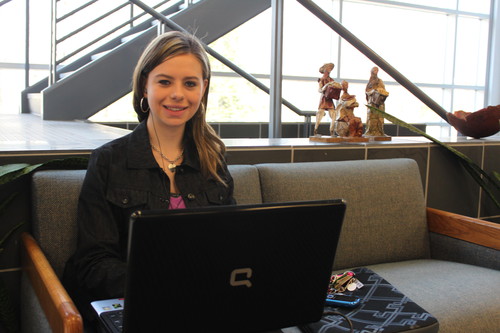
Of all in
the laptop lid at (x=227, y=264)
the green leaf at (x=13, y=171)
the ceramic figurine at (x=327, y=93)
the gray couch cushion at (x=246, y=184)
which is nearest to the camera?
the laptop lid at (x=227, y=264)

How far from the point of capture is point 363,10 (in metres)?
7.71

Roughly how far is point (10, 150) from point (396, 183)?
59.4 inches

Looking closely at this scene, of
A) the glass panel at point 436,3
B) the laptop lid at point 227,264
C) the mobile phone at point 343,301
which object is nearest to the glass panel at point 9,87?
the mobile phone at point 343,301

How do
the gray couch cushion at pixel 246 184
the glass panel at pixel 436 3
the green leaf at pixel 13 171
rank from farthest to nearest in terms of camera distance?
the glass panel at pixel 436 3 < the gray couch cushion at pixel 246 184 < the green leaf at pixel 13 171

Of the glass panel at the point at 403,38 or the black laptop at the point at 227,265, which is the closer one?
the black laptop at the point at 227,265

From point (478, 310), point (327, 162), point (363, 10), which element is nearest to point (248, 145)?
point (327, 162)

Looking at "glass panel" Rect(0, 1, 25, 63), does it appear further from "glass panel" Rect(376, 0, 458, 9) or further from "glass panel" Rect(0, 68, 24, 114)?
"glass panel" Rect(376, 0, 458, 9)

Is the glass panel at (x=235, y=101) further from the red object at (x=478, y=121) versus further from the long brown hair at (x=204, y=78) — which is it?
the long brown hair at (x=204, y=78)

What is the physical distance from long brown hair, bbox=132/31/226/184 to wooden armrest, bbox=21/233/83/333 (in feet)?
1.75

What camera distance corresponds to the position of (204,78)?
1724 mm

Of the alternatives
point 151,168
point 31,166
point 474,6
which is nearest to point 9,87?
point 31,166

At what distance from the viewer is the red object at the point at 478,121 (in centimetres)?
285

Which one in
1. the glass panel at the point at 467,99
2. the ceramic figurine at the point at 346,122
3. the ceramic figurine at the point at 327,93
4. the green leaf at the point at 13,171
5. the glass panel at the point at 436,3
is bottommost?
the green leaf at the point at 13,171

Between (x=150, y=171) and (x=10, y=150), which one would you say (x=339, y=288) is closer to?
(x=150, y=171)
